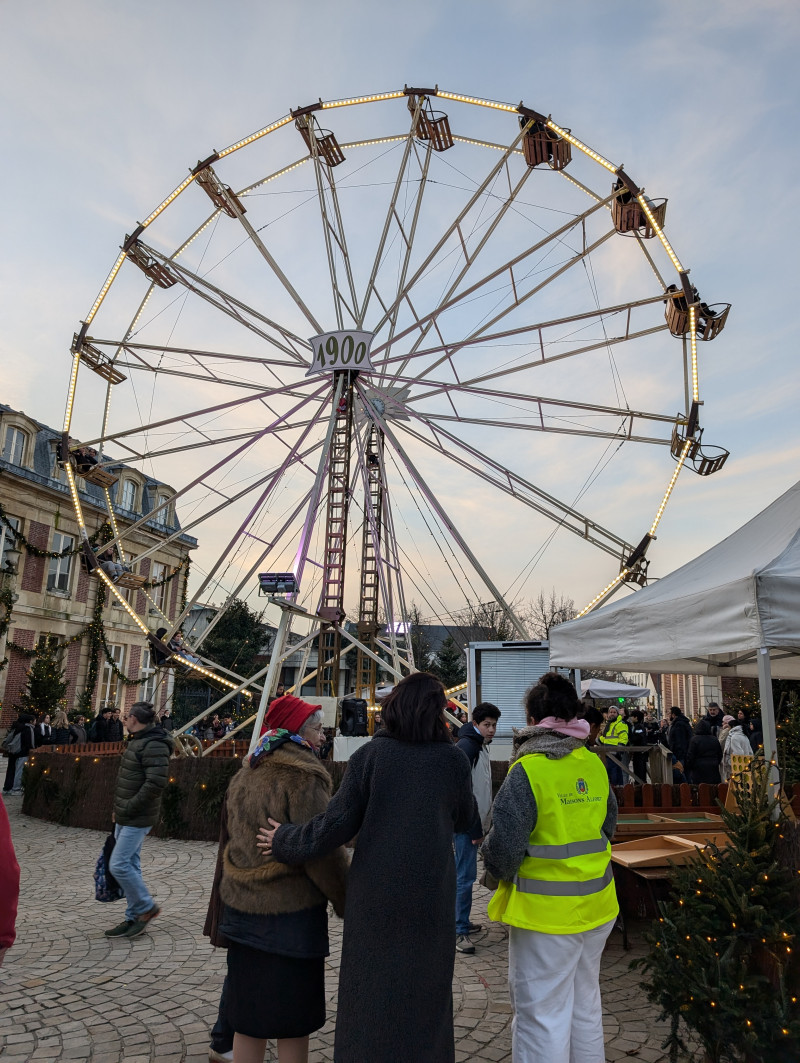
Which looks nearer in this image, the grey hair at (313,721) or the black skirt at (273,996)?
the black skirt at (273,996)

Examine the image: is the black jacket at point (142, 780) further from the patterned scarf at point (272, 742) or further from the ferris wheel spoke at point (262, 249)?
the ferris wheel spoke at point (262, 249)

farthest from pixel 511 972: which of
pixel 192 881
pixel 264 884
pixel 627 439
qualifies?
pixel 627 439

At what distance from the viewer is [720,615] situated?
4.25 meters

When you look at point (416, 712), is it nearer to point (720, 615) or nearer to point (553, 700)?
point (553, 700)

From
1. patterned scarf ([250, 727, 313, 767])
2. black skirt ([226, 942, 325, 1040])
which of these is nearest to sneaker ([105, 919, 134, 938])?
black skirt ([226, 942, 325, 1040])

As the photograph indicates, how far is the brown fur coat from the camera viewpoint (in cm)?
290

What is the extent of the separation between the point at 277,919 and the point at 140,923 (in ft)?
11.5

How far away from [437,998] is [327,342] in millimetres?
12291

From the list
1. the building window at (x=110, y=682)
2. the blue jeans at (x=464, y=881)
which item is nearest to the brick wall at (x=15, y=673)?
the building window at (x=110, y=682)

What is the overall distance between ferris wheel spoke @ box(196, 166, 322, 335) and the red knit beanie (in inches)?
482

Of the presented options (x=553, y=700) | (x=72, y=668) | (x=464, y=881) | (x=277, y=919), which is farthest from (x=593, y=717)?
(x=72, y=668)

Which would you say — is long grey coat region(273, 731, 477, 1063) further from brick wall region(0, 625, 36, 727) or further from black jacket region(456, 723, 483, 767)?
brick wall region(0, 625, 36, 727)

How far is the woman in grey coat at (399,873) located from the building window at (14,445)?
25.7 metres

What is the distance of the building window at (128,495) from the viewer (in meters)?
31.9
